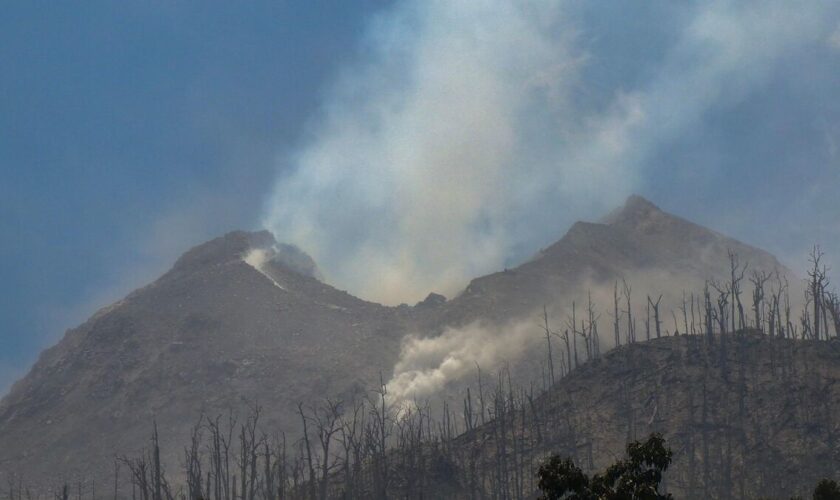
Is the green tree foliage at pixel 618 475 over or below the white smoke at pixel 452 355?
below

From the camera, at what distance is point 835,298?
4077 inches

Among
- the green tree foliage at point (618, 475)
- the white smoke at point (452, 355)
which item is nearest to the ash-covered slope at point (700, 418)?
the green tree foliage at point (618, 475)

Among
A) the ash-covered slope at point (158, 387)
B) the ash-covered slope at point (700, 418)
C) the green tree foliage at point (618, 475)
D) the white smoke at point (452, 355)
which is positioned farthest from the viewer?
the white smoke at point (452, 355)

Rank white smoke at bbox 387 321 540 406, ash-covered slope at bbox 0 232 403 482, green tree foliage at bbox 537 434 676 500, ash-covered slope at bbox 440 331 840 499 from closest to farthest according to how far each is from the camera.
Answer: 1. green tree foliage at bbox 537 434 676 500
2. ash-covered slope at bbox 440 331 840 499
3. ash-covered slope at bbox 0 232 403 482
4. white smoke at bbox 387 321 540 406

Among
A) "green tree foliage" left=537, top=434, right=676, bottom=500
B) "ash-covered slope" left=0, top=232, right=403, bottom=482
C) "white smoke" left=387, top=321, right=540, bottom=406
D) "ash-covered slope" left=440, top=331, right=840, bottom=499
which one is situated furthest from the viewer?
"white smoke" left=387, top=321, right=540, bottom=406

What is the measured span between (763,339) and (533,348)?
252 feet

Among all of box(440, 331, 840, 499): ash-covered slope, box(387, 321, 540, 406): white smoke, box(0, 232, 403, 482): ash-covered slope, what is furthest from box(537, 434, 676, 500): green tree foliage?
box(387, 321, 540, 406): white smoke

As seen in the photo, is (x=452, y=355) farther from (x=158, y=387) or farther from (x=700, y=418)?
(x=700, y=418)

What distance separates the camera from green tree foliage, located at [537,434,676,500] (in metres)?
22.3

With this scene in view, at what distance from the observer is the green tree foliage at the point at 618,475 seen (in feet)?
73.3

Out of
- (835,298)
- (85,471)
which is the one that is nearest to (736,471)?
(835,298)

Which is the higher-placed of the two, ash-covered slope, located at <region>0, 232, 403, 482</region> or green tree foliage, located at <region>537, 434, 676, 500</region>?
ash-covered slope, located at <region>0, 232, 403, 482</region>

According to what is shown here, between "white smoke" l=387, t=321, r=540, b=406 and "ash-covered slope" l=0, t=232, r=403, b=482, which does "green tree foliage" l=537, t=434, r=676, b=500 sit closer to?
"ash-covered slope" l=0, t=232, r=403, b=482

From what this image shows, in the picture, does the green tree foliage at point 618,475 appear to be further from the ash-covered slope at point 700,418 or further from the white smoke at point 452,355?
the white smoke at point 452,355
